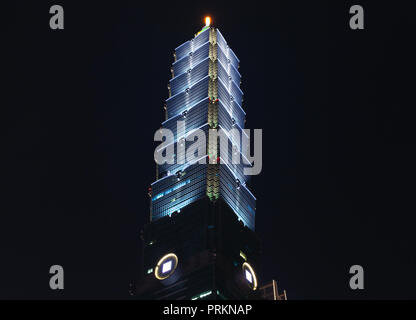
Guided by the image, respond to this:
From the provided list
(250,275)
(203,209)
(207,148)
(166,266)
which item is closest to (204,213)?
(203,209)

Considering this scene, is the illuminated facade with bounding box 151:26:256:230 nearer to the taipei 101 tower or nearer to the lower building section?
the taipei 101 tower

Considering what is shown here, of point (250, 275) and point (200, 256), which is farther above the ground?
point (200, 256)

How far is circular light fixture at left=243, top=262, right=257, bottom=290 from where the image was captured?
146m

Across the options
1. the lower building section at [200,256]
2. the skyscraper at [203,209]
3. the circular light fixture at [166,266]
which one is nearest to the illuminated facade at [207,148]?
the skyscraper at [203,209]

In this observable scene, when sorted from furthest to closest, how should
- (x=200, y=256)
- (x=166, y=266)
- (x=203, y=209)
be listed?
(x=203, y=209)
(x=166, y=266)
(x=200, y=256)

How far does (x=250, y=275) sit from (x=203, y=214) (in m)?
19.3

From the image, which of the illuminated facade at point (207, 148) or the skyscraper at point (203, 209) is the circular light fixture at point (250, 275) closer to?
the skyscraper at point (203, 209)

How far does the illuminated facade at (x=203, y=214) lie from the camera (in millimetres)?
137500

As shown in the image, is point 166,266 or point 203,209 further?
point 203,209

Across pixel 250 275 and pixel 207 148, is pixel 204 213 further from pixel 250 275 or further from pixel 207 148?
pixel 207 148

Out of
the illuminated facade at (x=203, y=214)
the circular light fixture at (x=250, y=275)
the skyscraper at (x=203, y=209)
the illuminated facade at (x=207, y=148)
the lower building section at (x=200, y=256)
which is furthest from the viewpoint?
the illuminated facade at (x=207, y=148)

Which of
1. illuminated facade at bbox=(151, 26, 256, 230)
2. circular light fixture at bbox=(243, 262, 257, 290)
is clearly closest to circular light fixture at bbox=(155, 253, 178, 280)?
circular light fixture at bbox=(243, 262, 257, 290)

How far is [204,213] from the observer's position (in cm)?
15600
